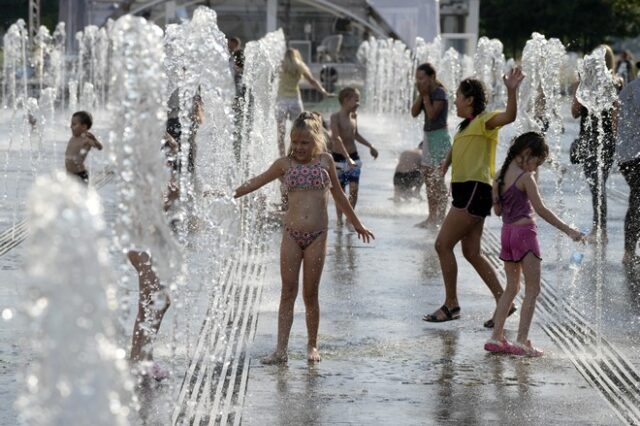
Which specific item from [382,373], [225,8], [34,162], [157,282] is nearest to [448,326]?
[382,373]

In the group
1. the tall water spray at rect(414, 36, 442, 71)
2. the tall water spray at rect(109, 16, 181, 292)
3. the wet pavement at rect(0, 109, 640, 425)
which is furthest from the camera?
the tall water spray at rect(414, 36, 442, 71)

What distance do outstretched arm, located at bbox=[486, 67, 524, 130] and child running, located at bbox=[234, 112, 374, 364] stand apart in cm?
120

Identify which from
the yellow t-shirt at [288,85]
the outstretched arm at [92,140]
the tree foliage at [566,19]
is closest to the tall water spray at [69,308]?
A: the outstretched arm at [92,140]

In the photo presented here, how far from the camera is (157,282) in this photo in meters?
6.73

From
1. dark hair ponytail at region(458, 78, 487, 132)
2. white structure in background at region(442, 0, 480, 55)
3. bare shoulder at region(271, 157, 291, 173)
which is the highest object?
white structure in background at region(442, 0, 480, 55)

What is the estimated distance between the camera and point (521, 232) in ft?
24.4

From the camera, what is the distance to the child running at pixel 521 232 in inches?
291

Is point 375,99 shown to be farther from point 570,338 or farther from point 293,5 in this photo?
point 570,338

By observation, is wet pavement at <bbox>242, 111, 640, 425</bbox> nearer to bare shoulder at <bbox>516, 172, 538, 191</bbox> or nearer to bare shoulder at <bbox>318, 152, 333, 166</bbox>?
bare shoulder at <bbox>516, 172, 538, 191</bbox>

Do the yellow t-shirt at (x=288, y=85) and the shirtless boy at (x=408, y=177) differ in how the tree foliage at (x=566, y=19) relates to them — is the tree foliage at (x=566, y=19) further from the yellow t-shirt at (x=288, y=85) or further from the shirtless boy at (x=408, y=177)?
the shirtless boy at (x=408, y=177)

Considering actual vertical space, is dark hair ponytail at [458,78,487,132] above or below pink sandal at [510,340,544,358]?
above

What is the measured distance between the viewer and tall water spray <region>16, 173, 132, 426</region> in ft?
10.6

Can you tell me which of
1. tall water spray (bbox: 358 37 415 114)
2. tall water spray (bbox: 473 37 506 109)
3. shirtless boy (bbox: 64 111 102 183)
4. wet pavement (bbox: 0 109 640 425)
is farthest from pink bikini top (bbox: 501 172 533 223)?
tall water spray (bbox: 358 37 415 114)

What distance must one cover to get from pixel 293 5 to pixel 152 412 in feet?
126
